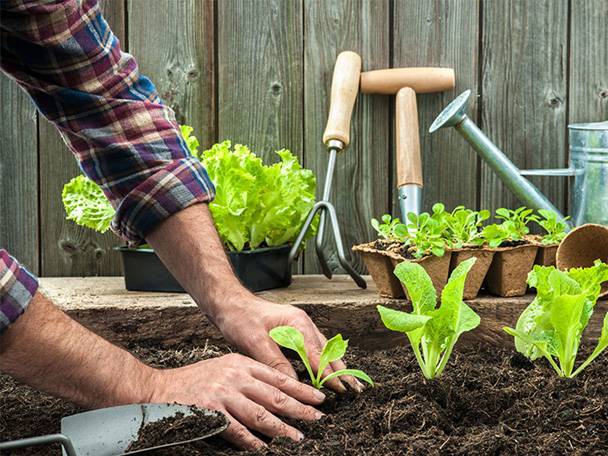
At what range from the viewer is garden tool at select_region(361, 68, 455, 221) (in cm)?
233

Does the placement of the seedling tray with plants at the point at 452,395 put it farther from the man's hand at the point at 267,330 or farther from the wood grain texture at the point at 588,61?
the wood grain texture at the point at 588,61

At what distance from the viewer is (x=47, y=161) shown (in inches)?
99.1

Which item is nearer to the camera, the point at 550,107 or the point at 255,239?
the point at 255,239

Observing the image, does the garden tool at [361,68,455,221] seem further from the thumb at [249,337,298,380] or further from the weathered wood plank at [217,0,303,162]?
the thumb at [249,337,298,380]

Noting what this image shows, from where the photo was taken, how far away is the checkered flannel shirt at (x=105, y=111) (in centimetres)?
147

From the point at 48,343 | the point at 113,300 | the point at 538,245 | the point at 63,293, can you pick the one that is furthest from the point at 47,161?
the point at 48,343

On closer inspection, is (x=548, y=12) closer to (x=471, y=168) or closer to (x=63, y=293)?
(x=471, y=168)

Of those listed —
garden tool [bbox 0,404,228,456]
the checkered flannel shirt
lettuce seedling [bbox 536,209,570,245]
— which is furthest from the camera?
lettuce seedling [bbox 536,209,570,245]

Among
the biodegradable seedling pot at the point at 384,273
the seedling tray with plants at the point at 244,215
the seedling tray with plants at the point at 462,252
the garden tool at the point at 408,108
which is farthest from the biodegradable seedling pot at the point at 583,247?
the seedling tray with plants at the point at 244,215

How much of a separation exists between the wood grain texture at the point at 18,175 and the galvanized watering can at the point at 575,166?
103 centimetres

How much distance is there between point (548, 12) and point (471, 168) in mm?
449

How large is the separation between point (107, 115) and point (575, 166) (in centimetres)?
126

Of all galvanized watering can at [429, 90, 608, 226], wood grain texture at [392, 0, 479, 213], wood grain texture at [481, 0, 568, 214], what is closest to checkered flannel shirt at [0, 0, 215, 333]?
galvanized watering can at [429, 90, 608, 226]

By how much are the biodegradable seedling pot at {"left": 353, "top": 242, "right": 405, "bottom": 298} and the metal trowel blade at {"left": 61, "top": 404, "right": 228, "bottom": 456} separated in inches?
34.6
